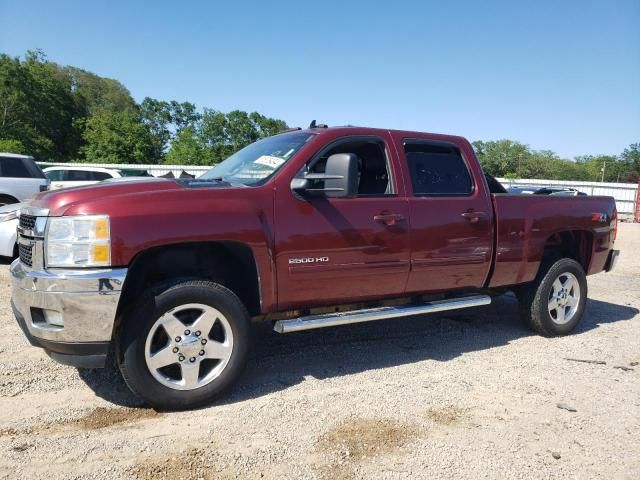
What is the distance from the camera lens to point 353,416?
11.0 feet

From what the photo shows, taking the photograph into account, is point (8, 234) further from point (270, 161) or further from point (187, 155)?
point (187, 155)

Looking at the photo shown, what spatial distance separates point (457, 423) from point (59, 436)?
8.18 ft

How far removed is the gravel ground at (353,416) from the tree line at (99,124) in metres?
33.3

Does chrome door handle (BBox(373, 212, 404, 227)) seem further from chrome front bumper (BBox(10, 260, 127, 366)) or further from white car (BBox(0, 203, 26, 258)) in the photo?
white car (BBox(0, 203, 26, 258))

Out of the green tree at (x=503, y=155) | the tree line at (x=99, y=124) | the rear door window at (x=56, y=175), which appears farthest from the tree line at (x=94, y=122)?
the green tree at (x=503, y=155)

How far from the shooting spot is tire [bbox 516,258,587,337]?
17.0 feet

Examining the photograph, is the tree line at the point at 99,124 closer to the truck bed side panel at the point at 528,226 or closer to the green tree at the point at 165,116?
the green tree at the point at 165,116

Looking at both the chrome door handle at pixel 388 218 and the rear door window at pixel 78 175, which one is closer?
the chrome door handle at pixel 388 218

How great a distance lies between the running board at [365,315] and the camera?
3.69 meters

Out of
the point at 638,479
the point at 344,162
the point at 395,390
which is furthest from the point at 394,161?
the point at 638,479

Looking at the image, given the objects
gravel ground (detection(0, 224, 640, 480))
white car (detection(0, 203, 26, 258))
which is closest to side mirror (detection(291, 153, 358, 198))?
gravel ground (detection(0, 224, 640, 480))

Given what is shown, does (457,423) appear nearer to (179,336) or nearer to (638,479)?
(638,479)

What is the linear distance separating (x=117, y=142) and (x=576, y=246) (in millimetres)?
47069

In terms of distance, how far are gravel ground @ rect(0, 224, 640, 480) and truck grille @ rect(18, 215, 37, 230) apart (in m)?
1.18
